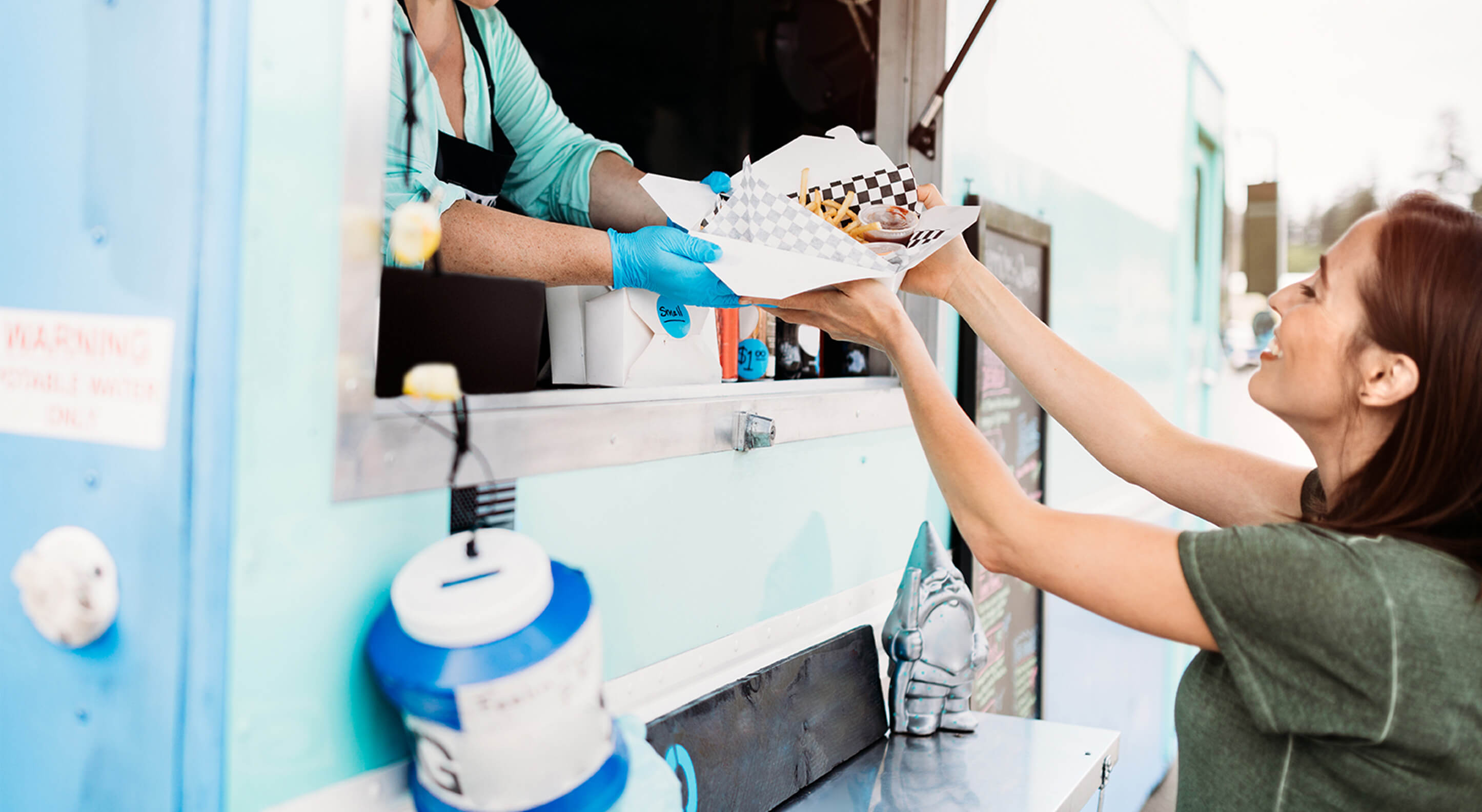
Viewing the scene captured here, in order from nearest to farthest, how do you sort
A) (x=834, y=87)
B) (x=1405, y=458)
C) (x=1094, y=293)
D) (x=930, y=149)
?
1. (x=1405, y=458)
2. (x=930, y=149)
3. (x=834, y=87)
4. (x=1094, y=293)

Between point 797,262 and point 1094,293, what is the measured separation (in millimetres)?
2062

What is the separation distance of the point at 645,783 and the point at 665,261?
0.69m

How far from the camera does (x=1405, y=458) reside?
3.42 ft

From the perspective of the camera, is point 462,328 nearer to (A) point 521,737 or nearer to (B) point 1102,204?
(A) point 521,737

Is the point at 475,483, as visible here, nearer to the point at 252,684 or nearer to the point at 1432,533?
the point at 252,684

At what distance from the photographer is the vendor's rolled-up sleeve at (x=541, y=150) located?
5.21 feet

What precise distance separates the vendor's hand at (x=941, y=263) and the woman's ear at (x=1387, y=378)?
0.64 m

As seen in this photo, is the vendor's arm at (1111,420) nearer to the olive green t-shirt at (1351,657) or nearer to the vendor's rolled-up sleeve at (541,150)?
the olive green t-shirt at (1351,657)

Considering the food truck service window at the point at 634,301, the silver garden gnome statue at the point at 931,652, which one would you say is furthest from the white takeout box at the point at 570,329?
the silver garden gnome statue at the point at 931,652

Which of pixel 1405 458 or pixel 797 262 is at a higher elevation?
pixel 797 262

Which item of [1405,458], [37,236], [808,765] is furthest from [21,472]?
[1405,458]

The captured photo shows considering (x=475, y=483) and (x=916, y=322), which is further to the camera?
(x=916, y=322)

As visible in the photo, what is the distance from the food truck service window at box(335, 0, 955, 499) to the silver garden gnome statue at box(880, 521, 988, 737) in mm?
319

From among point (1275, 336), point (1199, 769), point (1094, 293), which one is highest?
point (1094, 293)
